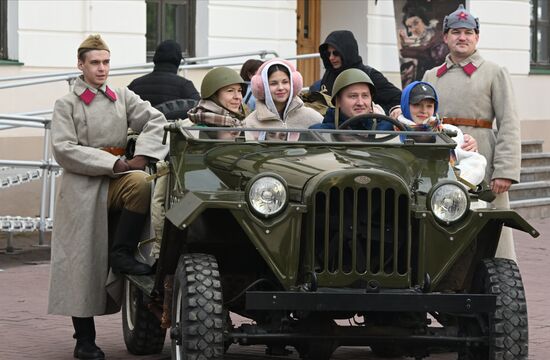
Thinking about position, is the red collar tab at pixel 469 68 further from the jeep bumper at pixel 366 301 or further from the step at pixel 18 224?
the step at pixel 18 224

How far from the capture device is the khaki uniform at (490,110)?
894 cm

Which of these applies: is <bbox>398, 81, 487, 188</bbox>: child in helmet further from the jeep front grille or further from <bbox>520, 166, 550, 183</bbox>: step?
<bbox>520, 166, 550, 183</bbox>: step

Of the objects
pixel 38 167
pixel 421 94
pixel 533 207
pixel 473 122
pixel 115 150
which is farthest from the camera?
pixel 533 207

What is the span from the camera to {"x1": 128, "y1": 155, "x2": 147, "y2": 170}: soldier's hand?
26.9 ft

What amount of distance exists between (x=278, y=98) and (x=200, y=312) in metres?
1.94

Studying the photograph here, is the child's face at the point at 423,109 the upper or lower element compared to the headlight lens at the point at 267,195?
upper

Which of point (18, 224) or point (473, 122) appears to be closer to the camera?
point (473, 122)

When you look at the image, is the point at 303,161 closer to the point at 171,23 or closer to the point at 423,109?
the point at 423,109

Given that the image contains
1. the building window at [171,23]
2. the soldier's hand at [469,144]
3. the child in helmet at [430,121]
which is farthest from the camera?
the building window at [171,23]

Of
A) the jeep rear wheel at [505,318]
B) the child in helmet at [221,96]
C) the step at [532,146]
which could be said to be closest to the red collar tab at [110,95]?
the child in helmet at [221,96]

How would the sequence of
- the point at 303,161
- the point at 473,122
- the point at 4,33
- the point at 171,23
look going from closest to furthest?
the point at 303,161 → the point at 473,122 → the point at 4,33 → the point at 171,23

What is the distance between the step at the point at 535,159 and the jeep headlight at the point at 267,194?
487 inches

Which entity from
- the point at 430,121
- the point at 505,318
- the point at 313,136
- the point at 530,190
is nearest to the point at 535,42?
the point at 530,190

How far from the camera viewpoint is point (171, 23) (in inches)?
661
